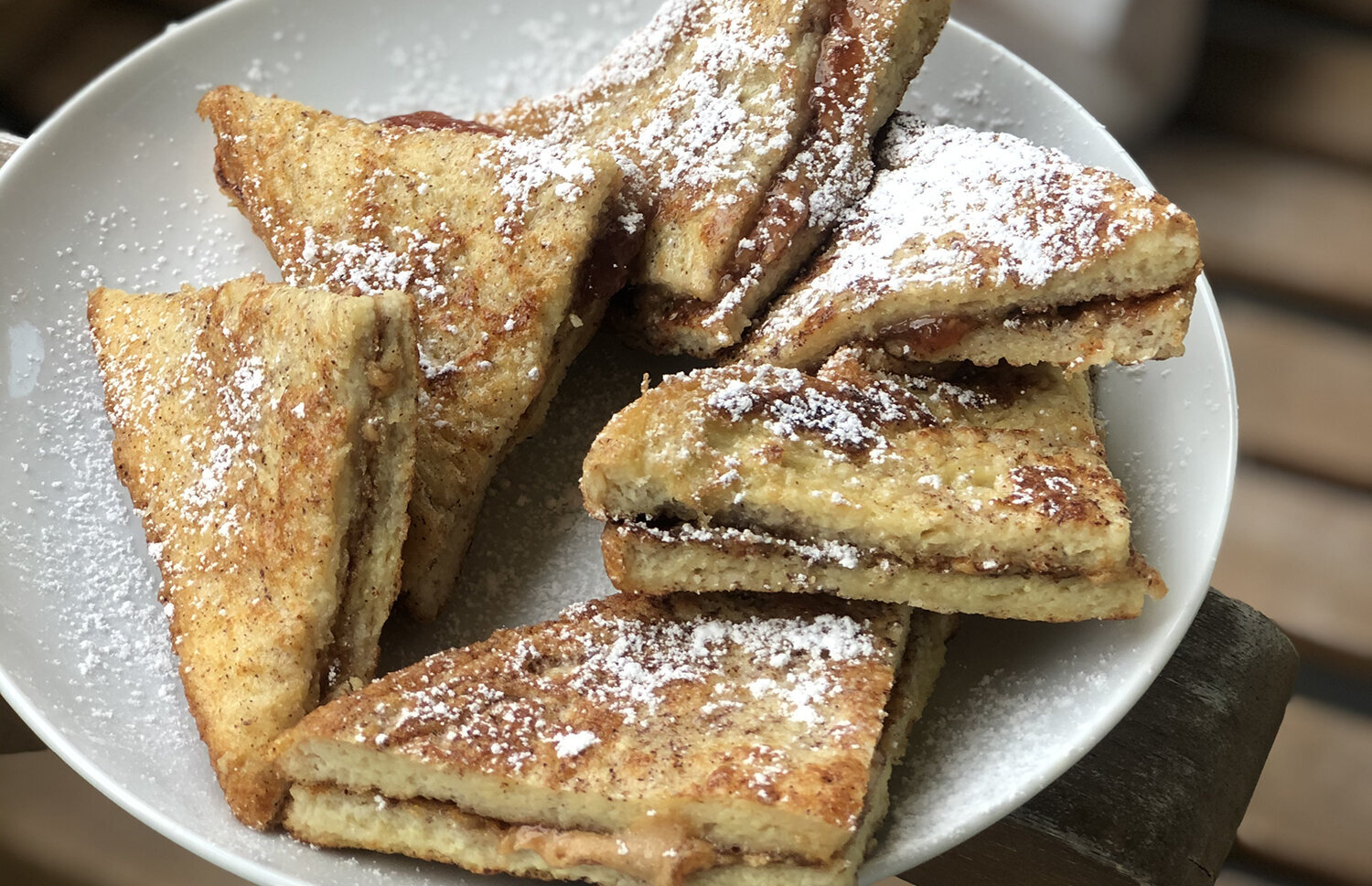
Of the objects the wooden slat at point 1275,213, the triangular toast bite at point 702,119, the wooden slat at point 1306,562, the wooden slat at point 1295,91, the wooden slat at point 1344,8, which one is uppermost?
the triangular toast bite at point 702,119

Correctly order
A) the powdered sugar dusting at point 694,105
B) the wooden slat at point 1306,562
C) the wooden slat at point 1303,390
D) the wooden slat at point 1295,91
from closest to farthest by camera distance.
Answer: the powdered sugar dusting at point 694,105, the wooden slat at point 1306,562, the wooden slat at point 1303,390, the wooden slat at point 1295,91

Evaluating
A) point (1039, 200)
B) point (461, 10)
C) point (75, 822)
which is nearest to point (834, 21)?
point (1039, 200)

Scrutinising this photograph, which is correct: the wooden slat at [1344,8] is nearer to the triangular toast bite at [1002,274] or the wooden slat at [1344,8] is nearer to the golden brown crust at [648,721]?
the triangular toast bite at [1002,274]

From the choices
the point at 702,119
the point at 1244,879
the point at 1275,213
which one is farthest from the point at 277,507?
the point at 1275,213

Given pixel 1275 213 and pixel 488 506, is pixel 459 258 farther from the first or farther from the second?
pixel 1275 213

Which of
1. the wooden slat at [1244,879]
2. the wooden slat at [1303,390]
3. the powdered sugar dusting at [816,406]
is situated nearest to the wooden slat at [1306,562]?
the wooden slat at [1303,390]

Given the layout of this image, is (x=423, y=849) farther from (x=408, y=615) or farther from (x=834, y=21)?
(x=834, y=21)

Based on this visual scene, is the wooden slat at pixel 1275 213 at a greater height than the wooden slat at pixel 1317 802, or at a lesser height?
greater
